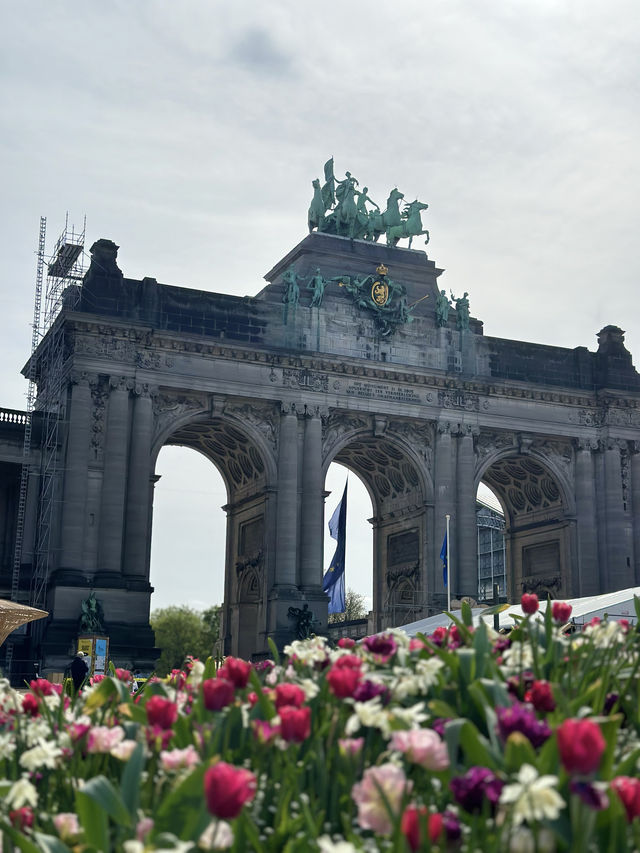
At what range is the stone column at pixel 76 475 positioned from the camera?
5376cm

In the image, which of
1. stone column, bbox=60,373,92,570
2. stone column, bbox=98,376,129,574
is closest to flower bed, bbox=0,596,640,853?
stone column, bbox=60,373,92,570

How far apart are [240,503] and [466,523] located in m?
13.0

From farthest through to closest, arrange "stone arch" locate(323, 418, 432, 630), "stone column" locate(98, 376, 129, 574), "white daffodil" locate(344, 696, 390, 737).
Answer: "stone arch" locate(323, 418, 432, 630)
"stone column" locate(98, 376, 129, 574)
"white daffodil" locate(344, 696, 390, 737)

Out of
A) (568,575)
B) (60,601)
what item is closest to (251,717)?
(60,601)

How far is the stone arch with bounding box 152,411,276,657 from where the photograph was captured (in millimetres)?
59844

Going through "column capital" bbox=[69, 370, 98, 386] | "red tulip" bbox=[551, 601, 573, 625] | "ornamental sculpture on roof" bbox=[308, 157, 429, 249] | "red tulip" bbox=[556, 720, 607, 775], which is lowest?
"red tulip" bbox=[556, 720, 607, 775]

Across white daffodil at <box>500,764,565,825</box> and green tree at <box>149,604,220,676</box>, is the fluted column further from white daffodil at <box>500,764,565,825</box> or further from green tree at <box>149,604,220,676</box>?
green tree at <box>149,604,220,676</box>

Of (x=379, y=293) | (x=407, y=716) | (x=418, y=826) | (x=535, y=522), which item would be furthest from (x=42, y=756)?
(x=535, y=522)

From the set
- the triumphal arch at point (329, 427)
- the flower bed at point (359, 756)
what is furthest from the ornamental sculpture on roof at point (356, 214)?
the flower bed at point (359, 756)

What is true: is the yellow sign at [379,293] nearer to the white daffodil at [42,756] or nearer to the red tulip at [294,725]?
the white daffodil at [42,756]

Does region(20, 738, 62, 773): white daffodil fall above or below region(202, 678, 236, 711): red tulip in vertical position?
below

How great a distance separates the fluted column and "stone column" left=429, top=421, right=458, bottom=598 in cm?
843

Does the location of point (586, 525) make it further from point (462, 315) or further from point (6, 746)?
point (6, 746)

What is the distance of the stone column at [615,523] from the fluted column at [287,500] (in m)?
19.3
